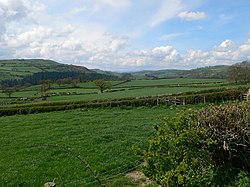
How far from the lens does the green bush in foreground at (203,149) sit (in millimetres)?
6941

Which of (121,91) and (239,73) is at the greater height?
(239,73)

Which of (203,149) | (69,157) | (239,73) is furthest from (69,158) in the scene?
(239,73)

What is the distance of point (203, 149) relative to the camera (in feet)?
24.6

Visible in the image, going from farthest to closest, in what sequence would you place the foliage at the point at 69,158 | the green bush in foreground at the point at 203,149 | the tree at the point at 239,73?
the tree at the point at 239,73, the foliage at the point at 69,158, the green bush in foreground at the point at 203,149

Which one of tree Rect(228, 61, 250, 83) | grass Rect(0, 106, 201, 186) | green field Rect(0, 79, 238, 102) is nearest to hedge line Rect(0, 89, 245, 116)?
green field Rect(0, 79, 238, 102)

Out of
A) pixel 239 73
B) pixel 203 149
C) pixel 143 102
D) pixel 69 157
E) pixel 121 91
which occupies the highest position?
pixel 239 73

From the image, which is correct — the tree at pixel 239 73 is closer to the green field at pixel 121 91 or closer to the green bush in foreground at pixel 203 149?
the green field at pixel 121 91

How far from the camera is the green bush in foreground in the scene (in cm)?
694

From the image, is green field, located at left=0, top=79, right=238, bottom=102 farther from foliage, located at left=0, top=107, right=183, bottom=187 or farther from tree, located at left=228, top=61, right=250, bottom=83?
foliage, located at left=0, top=107, right=183, bottom=187

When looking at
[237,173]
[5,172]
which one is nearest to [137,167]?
[237,173]

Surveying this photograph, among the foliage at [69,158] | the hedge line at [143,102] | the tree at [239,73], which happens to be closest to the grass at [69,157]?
the foliage at [69,158]

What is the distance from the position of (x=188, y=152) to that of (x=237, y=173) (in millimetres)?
1792

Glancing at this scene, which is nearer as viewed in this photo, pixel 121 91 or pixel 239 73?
pixel 239 73

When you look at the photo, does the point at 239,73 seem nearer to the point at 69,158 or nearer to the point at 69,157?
the point at 69,157
